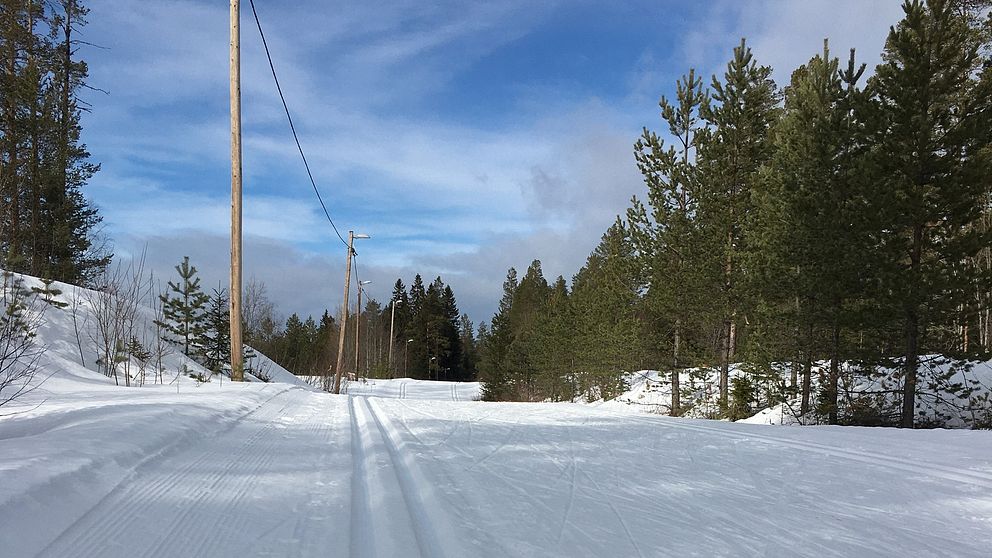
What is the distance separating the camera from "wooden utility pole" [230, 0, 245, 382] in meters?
13.3

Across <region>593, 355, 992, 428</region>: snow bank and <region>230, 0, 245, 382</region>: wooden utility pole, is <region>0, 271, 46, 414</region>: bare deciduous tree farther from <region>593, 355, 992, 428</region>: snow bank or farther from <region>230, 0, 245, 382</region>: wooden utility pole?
<region>593, 355, 992, 428</region>: snow bank

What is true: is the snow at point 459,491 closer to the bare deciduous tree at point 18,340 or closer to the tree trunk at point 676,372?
the bare deciduous tree at point 18,340

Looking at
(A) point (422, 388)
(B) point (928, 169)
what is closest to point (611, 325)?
(B) point (928, 169)

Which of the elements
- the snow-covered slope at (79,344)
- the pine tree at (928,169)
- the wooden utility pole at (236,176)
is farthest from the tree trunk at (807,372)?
the snow-covered slope at (79,344)

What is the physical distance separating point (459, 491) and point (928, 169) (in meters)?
12.2

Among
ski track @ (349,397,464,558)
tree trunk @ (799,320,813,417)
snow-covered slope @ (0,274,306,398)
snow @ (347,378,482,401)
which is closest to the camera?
ski track @ (349,397,464,558)

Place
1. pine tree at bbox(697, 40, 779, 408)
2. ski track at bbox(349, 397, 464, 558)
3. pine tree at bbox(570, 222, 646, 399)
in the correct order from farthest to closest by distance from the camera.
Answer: pine tree at bbox(570, 222, 646, 399), pine tree at bbox(697, 40, 779, 408), ski track at bbox(349, 397, 464, 558)

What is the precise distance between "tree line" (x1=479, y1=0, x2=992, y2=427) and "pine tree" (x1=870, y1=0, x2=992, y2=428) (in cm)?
3

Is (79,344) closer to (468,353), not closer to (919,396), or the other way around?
(919,396)

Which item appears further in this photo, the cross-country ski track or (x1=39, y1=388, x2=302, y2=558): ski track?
the cross-country ski track

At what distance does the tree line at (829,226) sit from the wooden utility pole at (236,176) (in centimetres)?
1199

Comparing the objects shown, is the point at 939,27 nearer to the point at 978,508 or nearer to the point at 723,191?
the point at 723,191

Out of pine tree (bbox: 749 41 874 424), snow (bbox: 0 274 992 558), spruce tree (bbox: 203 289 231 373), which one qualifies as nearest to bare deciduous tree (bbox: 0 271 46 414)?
snow (bbox: 0 274 992 558)

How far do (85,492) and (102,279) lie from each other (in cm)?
1338
